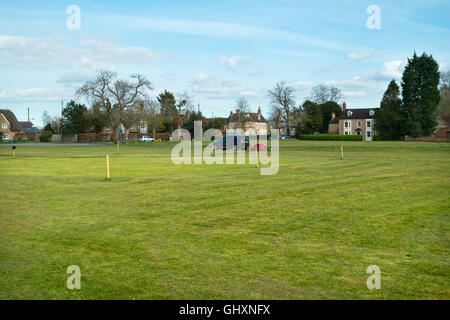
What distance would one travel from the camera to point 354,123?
11075cm

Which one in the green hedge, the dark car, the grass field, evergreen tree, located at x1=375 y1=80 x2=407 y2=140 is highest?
evergreen tree, located at x1=375 y1=80 x2=407 y2=140

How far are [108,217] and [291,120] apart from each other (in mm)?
90775

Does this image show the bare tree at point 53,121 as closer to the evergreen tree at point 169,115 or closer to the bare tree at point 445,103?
the evergreen tree at point 169,115

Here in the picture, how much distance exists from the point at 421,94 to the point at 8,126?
98.2 metres

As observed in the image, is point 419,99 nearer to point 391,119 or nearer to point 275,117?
point 391,119

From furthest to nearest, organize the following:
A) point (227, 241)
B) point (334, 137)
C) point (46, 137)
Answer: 1. point (46, 137)
2. point (334, 137)
3. point (227, 241)

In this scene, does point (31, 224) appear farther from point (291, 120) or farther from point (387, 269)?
point (291, 120)

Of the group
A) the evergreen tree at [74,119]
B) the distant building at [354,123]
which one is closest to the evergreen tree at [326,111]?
the distant building at [354,123]

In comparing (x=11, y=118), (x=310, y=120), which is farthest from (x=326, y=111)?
(x=11, y=118)

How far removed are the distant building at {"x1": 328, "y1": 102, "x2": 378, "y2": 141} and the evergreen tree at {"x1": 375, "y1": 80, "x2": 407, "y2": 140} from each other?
24617 mm

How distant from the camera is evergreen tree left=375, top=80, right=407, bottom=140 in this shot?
3017 inches

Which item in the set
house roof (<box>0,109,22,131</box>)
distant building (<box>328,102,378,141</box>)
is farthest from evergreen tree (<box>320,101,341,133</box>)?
house roof (<box>0,109,22,131</box>)

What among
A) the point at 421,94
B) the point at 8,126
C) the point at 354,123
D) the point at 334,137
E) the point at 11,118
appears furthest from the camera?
the point at 354,123

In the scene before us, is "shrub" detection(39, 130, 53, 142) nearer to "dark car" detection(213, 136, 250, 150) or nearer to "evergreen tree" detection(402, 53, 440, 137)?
"dark car" detection(213, 136, 250, 150)
